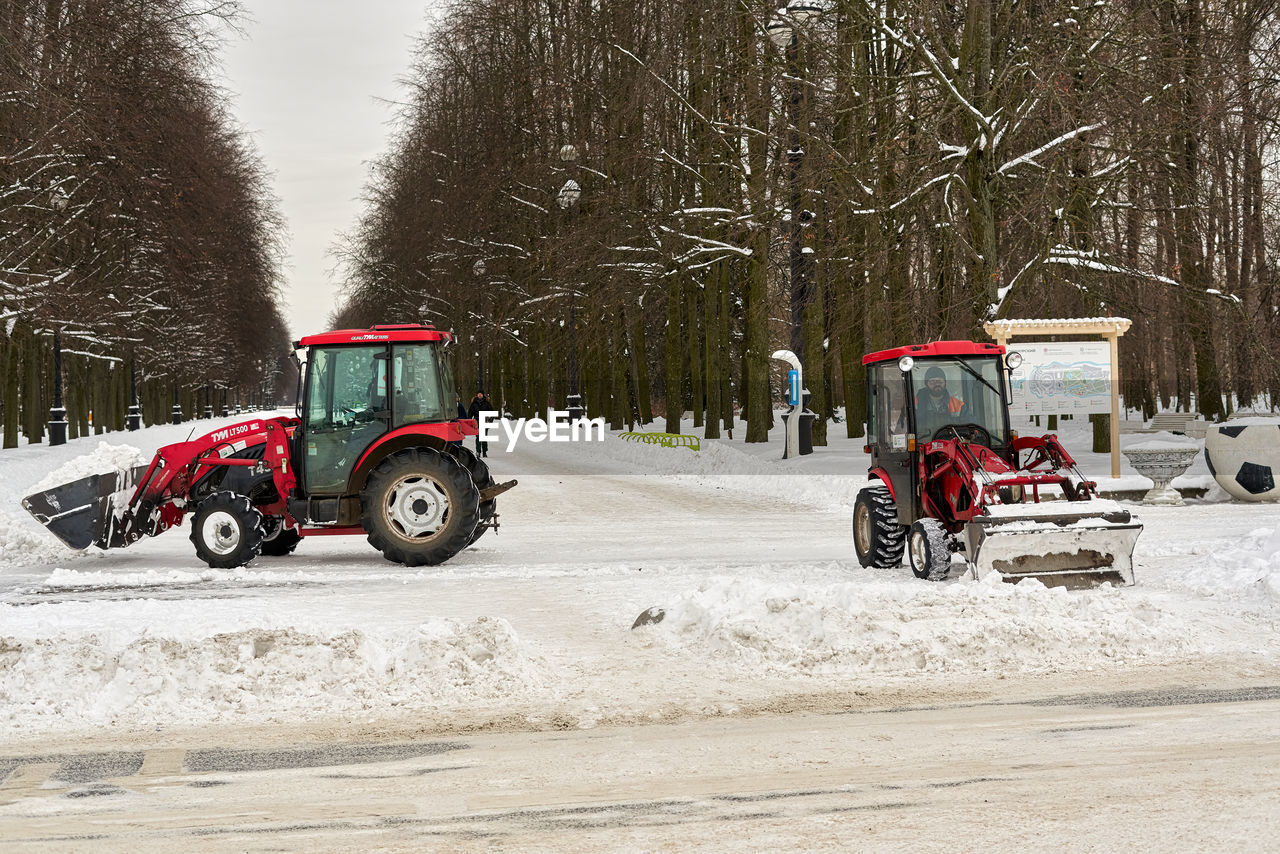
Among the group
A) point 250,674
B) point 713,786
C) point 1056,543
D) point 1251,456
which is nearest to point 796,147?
point 1251,456

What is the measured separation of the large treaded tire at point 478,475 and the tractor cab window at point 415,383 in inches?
18.3

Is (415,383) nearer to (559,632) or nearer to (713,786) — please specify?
(559,632)

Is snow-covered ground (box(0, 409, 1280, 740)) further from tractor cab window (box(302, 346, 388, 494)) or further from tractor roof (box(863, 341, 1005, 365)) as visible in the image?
tractor roof (box(863, 341, 1005, 365))

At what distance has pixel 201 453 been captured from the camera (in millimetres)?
13164

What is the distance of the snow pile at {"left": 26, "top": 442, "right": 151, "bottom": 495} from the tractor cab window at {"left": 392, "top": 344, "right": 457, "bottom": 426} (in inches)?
146

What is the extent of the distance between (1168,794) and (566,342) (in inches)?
1342

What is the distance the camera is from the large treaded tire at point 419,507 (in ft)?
42.0

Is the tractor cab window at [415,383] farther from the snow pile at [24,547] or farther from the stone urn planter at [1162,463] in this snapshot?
the stone urn planter at [1162,463]

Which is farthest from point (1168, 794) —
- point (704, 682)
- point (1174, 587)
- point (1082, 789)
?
point (1174, 587)

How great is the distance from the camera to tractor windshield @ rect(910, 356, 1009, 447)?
1182cm

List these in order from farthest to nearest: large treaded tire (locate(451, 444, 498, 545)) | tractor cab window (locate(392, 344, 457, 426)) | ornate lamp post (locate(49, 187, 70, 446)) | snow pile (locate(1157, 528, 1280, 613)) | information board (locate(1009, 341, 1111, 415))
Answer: ornate lamp post (locate(49, 187, 70, 446)) → information board (locate(1009, 341, 1111, 415)) → large treaded tire (locate(451, 444, 498, 545)) → tractor cab window (locate(392, 344, 457, 426)) → snow pile (locate(1157, 528, 1280, 613))

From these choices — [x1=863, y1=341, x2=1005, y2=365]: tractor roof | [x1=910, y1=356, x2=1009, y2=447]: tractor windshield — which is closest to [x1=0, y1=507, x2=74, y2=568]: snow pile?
[x1=863, y1=341, x2=1005, y2=365]: tractor roof

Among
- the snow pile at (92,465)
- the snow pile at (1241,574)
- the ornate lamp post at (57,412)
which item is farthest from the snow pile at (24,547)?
the ornate lamp post at (57,412)

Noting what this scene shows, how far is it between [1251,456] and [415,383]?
40.8 ft
